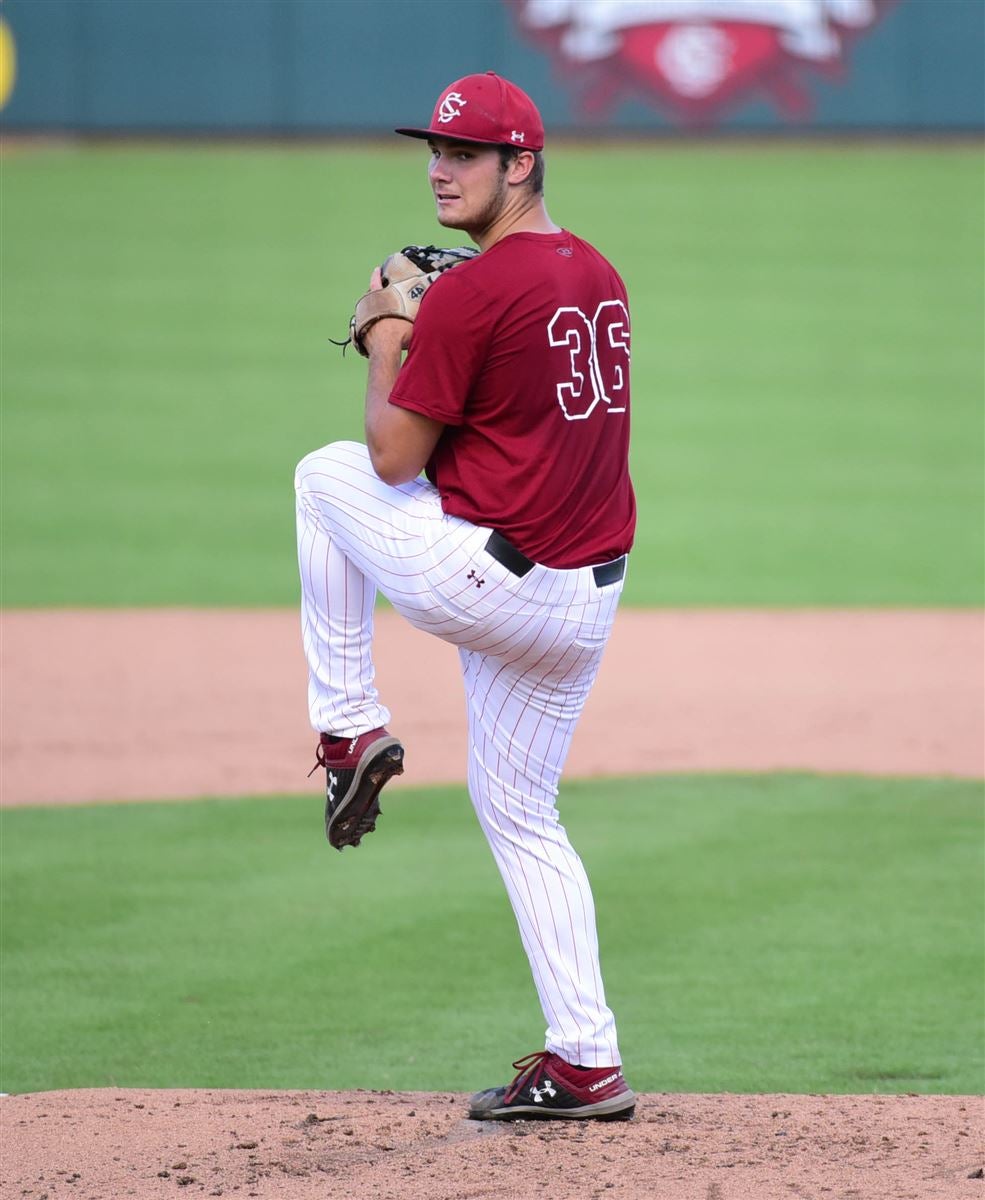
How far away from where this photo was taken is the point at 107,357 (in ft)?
62.7

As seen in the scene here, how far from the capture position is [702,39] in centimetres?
2427

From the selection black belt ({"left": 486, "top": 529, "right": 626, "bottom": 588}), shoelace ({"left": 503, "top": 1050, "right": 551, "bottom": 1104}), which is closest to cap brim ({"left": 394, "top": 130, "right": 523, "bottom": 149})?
black belt ({"left": 486, "top": 529, "right": 626, "bottom": 588})

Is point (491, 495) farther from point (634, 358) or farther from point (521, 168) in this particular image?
point (634, 358)

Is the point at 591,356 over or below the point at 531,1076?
over

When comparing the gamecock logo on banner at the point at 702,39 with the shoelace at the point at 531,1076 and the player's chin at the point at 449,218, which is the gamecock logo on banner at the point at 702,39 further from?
the shoelace at the point at 531,1076

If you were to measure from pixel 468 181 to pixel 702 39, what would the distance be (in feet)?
71.9

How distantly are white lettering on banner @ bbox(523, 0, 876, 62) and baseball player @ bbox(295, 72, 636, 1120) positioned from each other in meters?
21.7

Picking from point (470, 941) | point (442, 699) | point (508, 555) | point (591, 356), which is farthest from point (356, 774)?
point (442, 699)

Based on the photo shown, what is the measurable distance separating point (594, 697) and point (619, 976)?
361 centimetres

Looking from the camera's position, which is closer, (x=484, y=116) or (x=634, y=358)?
(x=484, y=116)

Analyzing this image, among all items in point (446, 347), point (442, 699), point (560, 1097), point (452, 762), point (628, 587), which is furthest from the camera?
point (628, 587)

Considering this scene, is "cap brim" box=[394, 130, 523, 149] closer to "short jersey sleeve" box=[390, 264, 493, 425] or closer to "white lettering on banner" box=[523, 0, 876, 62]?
"short jersey sleeve" box=[390, 264, 493, 425]

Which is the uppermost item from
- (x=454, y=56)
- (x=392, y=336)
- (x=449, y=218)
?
(x=454, y=56)

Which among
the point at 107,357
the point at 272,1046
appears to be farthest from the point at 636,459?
the point at 272,1046
